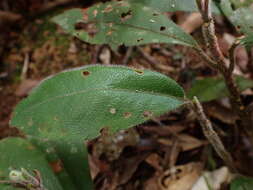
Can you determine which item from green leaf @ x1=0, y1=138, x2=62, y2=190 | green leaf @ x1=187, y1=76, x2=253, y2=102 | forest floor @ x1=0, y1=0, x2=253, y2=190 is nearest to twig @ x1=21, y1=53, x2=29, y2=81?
forest floor @ x1=0, y1=0, x2=253, y2=190

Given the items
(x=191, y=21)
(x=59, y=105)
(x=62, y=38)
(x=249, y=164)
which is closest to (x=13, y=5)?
(x=62, y=38)

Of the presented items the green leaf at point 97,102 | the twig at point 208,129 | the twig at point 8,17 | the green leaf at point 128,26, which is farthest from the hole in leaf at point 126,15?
the twig at point 8,17

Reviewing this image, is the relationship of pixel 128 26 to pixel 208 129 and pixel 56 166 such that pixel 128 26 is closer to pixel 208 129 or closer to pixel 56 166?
pixel 208 129

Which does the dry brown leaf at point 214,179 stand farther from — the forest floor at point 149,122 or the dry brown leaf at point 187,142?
the dry brown leaf at point 187,142

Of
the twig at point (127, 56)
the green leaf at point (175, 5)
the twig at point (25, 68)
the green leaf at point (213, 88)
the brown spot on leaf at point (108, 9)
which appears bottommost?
the twig at point (25, 68)

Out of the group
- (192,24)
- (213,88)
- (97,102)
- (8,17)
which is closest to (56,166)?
(97,102)

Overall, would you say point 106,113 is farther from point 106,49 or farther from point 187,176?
point 106,49
